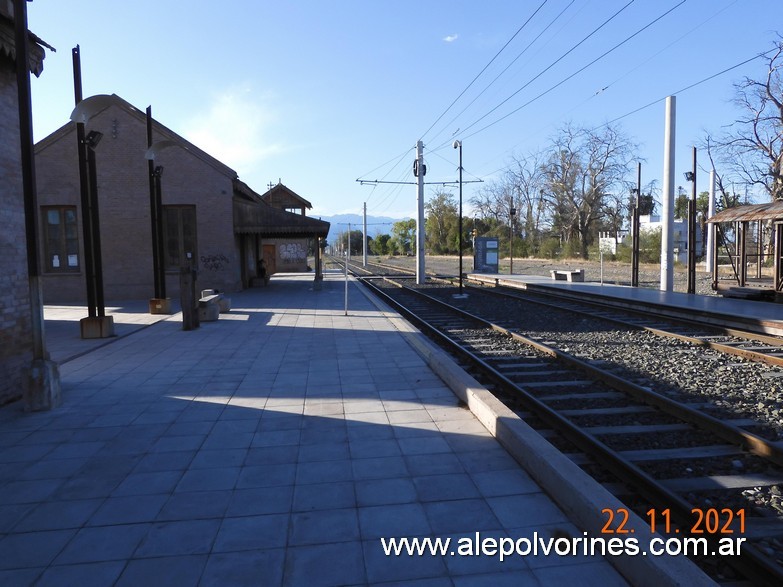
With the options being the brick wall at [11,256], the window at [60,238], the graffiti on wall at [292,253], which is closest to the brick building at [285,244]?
the graffiti on wall at [292,253]

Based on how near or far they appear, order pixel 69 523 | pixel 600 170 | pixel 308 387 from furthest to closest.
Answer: pixel 600 170, pixel 308 387, pixel 69 523

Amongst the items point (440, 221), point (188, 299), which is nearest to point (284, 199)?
point (188, 299)

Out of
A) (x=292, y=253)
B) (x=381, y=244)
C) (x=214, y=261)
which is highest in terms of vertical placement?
(x=381, y=244)

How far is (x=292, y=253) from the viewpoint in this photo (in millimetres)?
49594

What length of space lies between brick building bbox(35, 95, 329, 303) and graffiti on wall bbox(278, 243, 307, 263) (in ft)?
86.9

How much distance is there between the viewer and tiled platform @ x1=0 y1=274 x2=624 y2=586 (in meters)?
3.13

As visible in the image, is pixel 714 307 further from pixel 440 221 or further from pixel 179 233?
pixel 440 221

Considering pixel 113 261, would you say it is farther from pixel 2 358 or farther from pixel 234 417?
pixel 234 417

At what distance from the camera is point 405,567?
10.2 feet

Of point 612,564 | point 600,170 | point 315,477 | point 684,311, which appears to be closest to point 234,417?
point 315,477

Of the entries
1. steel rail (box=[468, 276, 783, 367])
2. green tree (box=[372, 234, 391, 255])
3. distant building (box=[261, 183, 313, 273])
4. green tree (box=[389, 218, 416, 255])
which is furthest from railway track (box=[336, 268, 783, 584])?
green tree (box=[372, 234, 391, 255])

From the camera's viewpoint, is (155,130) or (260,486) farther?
(155,130)

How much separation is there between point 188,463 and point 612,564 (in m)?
3.33

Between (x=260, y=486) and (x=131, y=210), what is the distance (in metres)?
19.9
